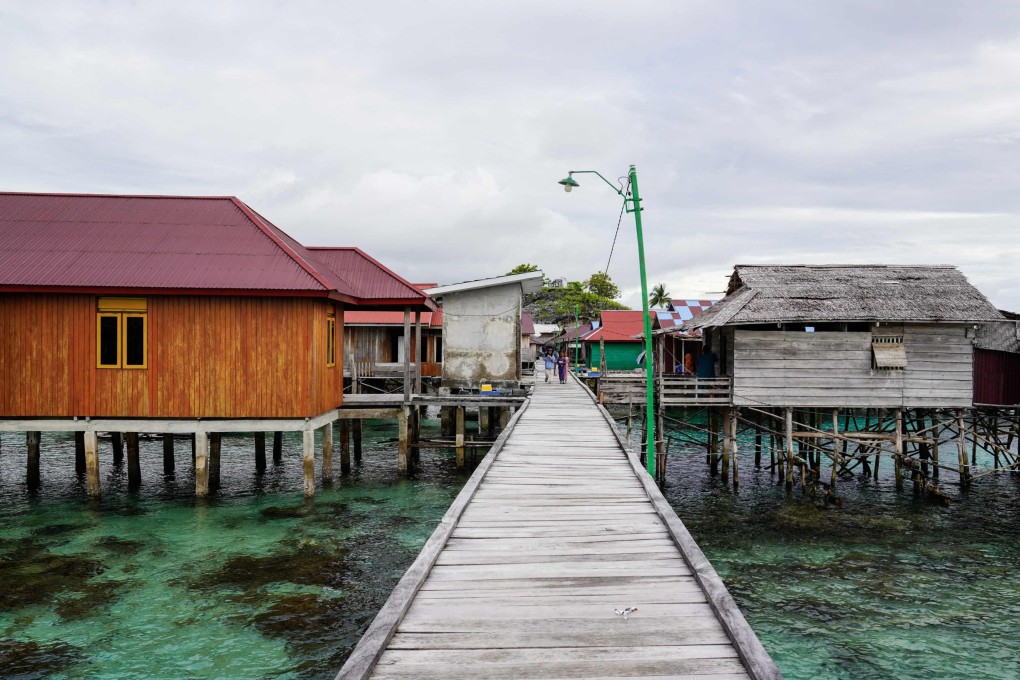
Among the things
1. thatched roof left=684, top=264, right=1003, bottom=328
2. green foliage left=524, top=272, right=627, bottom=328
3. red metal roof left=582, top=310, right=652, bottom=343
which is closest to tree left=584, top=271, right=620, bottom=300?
green foliage left=524, top=272, right=627, bottom=328

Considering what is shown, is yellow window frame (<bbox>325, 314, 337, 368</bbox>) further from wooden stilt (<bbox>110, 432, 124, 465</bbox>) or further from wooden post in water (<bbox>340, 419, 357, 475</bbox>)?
wooden stilt (<bbox>110, 432, 124, 465</bbox>)

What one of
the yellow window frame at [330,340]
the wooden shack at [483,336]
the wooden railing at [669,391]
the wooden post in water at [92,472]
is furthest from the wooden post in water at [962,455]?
the wooden post in water at [92,472]

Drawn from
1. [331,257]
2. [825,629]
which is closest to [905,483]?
[825,629]

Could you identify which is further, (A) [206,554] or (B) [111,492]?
(B) [111,492]

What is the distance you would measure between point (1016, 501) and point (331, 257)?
2119cm

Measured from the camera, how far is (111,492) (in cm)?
1856

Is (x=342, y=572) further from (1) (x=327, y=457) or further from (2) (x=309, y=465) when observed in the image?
(1) (x=327, y=457)

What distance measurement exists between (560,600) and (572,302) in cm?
6927

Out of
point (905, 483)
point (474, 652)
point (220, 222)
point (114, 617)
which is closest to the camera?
point (474, 652)

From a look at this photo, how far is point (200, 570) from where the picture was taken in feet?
40.8

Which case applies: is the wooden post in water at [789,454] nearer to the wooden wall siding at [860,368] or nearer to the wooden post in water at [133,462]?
the wooden wall siding at [860,368]

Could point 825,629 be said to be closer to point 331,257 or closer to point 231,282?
point 231,282

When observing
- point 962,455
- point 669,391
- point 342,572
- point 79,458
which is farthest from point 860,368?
point 79,458

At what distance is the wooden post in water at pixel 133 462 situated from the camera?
18.6 m
